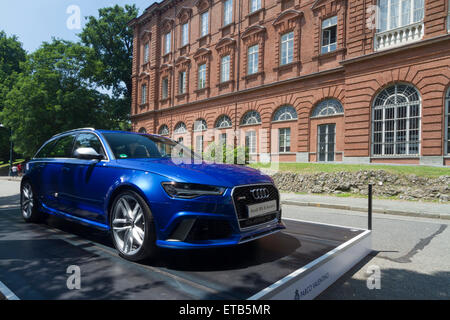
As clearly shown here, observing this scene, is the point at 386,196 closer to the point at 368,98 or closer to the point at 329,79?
the point at 368,98

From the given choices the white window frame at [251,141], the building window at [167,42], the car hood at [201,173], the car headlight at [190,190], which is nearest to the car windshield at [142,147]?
the car hood at [201,173]

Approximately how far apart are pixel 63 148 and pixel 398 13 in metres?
18.0

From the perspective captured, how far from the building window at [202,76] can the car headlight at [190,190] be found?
23821 mm

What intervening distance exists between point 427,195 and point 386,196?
4.34 feet

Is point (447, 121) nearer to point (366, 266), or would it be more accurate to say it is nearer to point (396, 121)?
point (396, 121)

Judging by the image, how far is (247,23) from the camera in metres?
22.2

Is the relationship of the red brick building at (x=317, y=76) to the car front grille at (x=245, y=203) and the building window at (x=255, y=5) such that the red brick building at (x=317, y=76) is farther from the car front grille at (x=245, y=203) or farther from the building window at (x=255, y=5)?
the car front grille at (x=245, y=203)

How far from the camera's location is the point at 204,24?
25578 mm

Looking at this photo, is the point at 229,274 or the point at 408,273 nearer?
the point at 229,274

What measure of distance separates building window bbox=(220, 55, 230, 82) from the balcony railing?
11354mm

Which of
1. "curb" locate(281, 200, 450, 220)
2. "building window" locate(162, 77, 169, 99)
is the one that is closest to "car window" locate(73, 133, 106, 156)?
"curb" locate(281, 200, 450, 220)

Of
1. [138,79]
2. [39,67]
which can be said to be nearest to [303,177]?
[138,79]

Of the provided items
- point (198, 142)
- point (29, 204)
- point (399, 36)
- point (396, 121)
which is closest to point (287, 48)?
point (399, 36)
